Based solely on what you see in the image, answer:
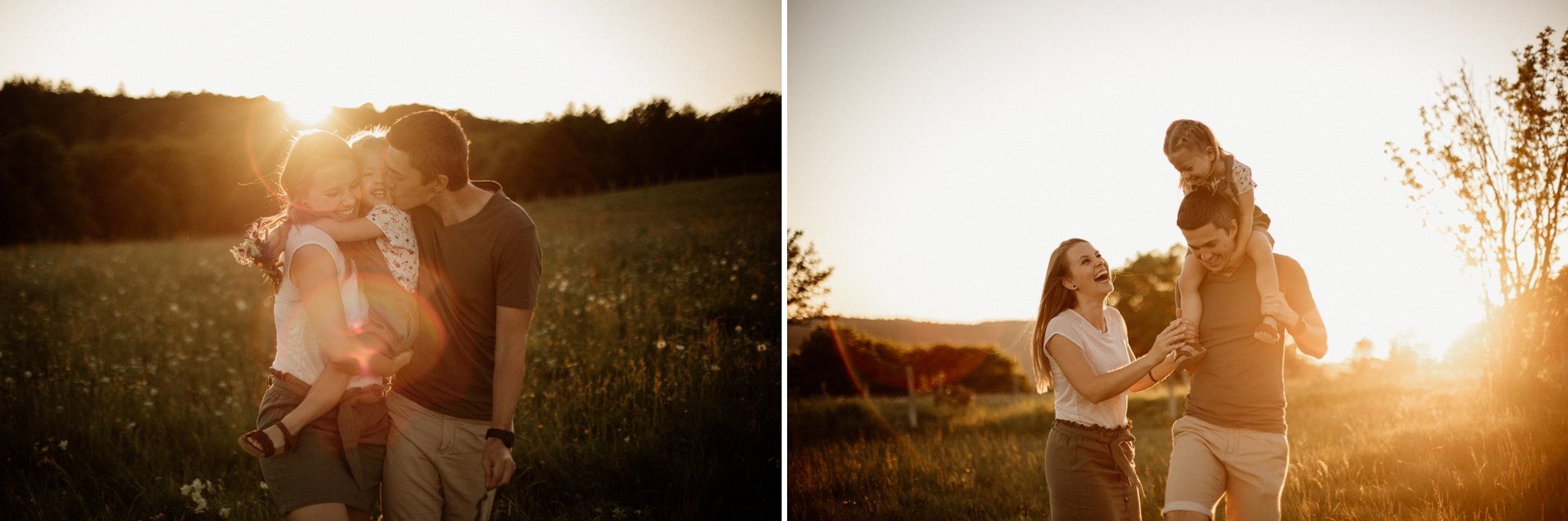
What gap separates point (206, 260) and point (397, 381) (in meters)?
3.36

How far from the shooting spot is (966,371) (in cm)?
507

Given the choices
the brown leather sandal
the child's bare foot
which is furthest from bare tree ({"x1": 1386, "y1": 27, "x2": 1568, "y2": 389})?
the brown leather sandal

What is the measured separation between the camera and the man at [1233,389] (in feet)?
7.13

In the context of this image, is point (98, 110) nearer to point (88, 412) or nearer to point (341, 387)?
point (88, 412)

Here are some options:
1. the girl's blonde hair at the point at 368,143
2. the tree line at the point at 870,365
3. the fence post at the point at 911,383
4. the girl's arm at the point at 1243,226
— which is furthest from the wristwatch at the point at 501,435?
the fence post at the point at 911,383

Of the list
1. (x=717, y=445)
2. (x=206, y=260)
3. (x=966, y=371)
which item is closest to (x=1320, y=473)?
(x=966, y=371)

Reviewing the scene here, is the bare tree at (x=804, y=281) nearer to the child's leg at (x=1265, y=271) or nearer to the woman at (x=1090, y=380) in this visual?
the woman at (x=1090, y=380)

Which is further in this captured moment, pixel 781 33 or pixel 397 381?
pixel 781 33

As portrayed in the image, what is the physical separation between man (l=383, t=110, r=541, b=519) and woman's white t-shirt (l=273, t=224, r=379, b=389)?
15 cm

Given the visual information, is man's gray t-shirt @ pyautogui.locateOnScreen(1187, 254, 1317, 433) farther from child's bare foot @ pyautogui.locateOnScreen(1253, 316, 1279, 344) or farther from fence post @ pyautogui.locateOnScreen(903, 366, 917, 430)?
fence post @ pyautogui.locateOnScreen(903, 366, 917, 430)

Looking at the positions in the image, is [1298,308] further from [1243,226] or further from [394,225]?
[394,225]

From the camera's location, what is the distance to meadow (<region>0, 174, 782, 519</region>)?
11.3 feet

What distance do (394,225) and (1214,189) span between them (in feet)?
5.64

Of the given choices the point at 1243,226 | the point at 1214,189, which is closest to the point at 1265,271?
the point at 1243,226
